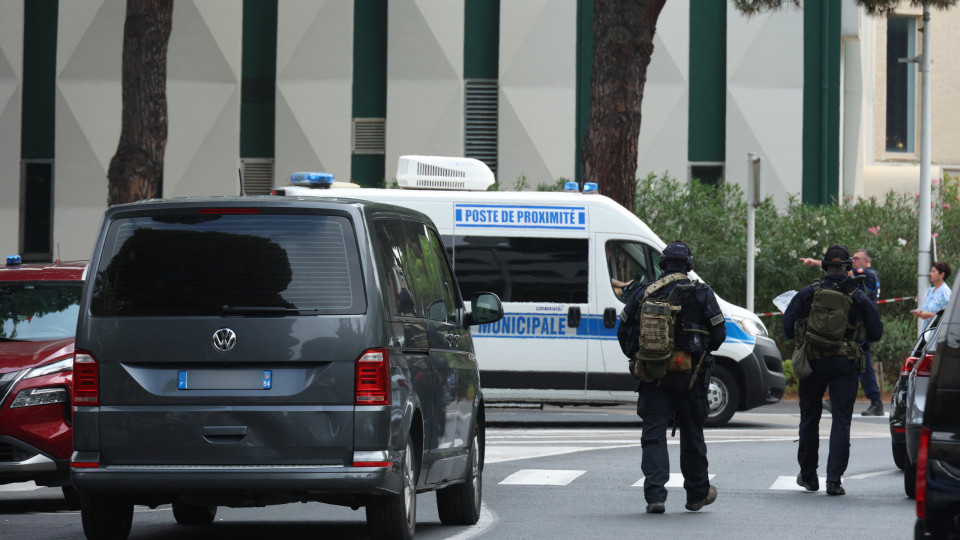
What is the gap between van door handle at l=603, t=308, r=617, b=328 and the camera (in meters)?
17.3

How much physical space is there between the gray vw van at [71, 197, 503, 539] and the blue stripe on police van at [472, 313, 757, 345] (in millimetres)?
9067

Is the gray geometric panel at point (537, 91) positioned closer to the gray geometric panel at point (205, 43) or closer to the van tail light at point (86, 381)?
the gray geometric panel at point (205, 43)

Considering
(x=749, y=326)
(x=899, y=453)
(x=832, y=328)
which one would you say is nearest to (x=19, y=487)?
(x=832, y=328)

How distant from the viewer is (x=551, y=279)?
17516 millimetres

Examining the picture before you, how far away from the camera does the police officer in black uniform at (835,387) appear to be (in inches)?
470

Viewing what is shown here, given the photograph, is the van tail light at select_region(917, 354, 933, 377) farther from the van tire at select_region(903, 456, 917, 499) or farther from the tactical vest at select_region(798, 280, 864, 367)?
the tactical vest at select_region(798, 280, 864, 367)

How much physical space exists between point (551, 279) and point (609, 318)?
0.76 m

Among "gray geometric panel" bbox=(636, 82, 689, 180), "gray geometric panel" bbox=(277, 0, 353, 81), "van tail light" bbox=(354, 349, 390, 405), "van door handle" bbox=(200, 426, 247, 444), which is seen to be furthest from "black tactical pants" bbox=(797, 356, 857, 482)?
"gray geometric panel" bbox=(277, 0, 353, 81)

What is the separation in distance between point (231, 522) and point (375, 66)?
746 inches

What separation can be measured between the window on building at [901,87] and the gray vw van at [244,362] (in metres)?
27.9

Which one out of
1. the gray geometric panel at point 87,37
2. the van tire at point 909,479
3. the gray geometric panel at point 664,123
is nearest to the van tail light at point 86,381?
the van tire at point 909,479

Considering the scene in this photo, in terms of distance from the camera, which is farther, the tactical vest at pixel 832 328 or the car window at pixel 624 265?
the car window at pixel 624 265

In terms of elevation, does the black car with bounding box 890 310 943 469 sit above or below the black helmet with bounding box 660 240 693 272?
below

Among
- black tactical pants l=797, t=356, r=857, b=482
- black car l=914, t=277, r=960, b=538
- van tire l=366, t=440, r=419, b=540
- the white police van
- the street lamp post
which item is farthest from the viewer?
the street lamp post
